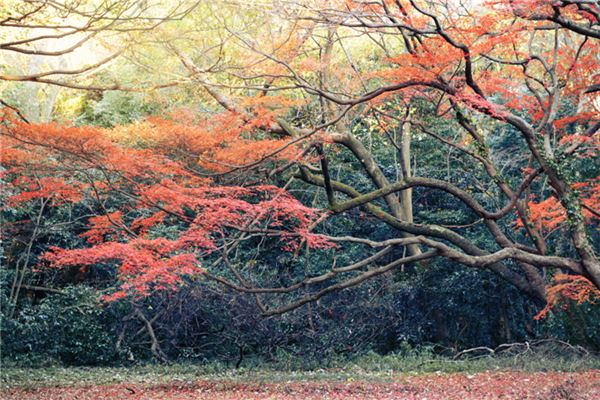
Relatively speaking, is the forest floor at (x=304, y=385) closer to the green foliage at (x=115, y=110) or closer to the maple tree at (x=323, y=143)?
the maple tree at (x=323, y=143)

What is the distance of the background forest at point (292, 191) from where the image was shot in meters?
8.34

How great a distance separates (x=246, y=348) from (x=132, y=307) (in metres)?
2.06

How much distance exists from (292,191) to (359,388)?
19.1 feet

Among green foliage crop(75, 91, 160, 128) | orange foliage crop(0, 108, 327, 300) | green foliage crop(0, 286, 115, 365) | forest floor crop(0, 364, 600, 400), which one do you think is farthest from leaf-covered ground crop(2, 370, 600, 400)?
green foliage crop(75, 91, 160, 128)

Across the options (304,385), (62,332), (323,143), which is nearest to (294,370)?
(304,385)

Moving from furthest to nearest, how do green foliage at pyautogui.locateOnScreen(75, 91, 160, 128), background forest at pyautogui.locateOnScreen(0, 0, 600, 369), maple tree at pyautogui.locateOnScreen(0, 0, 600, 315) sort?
green foliage at pyautogui.locateOnScreen(75, 91, 160, 128), background forest at pyautogui.locateOnScreen(0, 0, 600, 369), maple tree at pyautogui.locateOnScreen(0, 0, 600, 315)

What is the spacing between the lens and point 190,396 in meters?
7.86

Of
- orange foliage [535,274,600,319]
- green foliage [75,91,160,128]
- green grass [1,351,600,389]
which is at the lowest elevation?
green grass [1,351,600,389]

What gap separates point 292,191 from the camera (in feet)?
43.9

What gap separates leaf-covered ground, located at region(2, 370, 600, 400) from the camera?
7473mm

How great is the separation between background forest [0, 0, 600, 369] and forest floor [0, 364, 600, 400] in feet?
3.54

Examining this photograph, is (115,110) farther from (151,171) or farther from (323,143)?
(323,143)

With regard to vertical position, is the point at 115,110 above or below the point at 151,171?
above

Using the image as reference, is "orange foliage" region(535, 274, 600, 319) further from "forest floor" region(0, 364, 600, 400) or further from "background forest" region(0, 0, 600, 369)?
"forest floor" region(0, 364, 600, 400)
